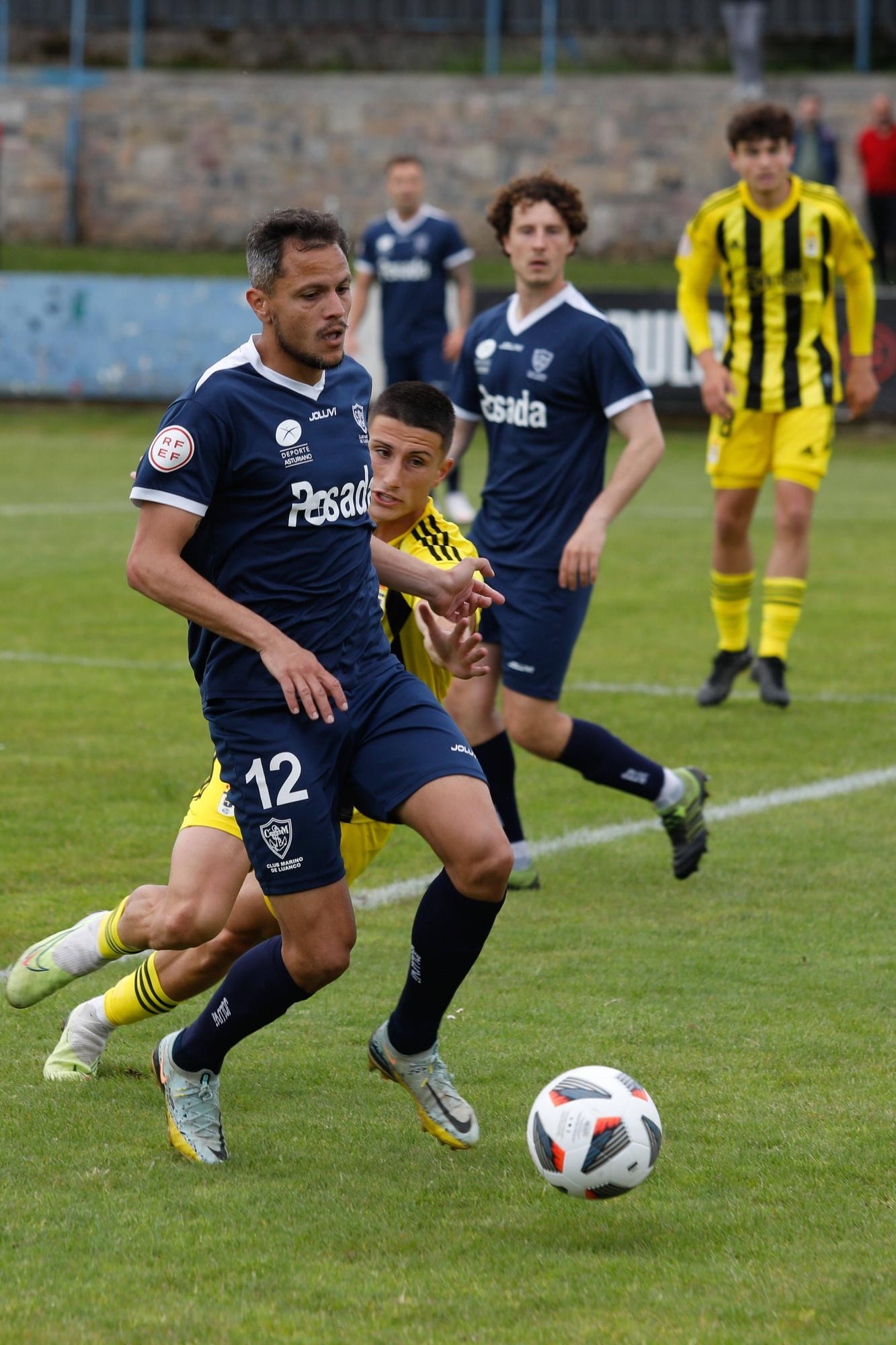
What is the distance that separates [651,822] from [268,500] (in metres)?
3.52

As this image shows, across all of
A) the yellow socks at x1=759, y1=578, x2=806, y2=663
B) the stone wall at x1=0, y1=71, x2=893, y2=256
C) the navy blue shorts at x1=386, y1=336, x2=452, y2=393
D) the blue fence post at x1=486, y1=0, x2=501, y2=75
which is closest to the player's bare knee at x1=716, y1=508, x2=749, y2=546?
the yellow socks at x1=759, y1=578, x2=806, y2=663

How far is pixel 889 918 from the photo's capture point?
574 centimetres

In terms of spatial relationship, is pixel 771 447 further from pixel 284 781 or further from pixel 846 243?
pixel 284 781

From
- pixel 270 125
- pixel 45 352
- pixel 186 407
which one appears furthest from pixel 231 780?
pixel 270 125

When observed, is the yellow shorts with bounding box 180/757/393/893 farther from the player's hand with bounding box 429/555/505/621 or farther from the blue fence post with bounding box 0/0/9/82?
the blue fence post with bounding box 0/0/9/82

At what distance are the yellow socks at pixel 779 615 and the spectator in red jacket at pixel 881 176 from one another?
56.0ft

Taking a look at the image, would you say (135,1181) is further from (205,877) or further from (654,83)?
(654,83)

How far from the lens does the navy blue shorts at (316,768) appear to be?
3.86 meters

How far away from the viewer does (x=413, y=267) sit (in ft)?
51.0

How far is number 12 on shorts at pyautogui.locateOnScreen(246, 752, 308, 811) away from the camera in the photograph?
386 cm

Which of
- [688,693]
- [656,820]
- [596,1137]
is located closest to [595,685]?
[688,693]

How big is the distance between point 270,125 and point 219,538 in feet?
90.4

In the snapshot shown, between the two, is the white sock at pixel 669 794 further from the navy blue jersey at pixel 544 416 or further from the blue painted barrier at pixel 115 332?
the blue painted barrier at pixel 115 332

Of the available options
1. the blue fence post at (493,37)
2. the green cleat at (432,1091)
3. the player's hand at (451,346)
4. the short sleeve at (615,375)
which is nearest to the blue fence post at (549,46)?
the blue fence post at (493,37)
